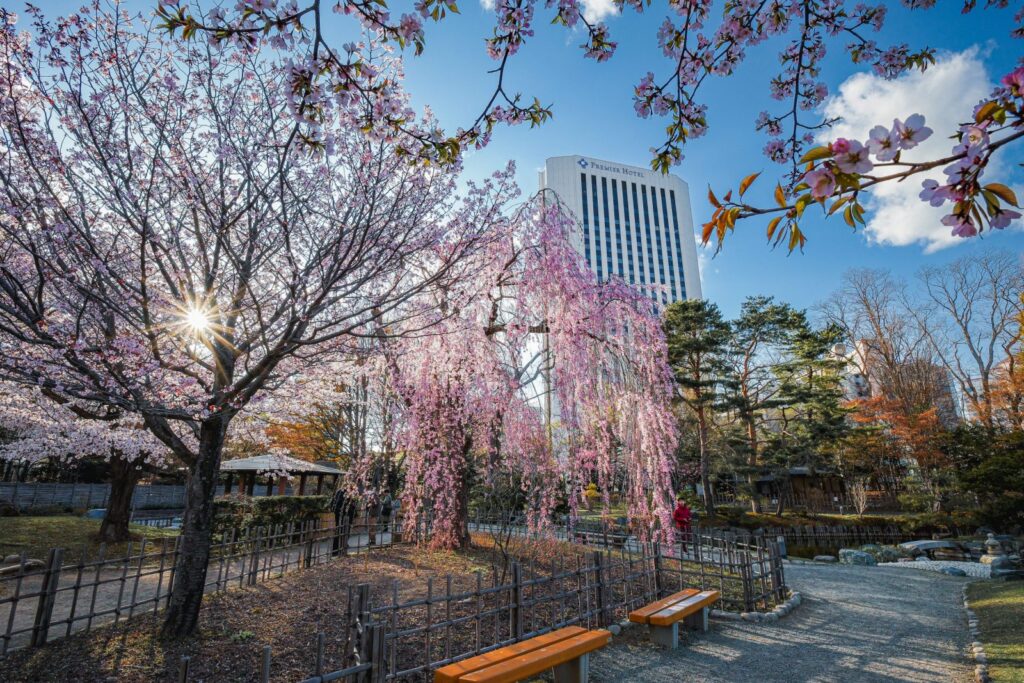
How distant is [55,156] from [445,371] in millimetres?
5502

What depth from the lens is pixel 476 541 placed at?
10.5m

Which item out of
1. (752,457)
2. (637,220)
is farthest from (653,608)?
(637,220)

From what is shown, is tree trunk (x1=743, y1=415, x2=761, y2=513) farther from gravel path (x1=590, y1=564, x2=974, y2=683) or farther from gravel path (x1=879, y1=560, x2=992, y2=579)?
gravel path (x1=590, y1=564, x2=974, y2=683)

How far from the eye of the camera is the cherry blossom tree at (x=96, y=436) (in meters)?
10.1

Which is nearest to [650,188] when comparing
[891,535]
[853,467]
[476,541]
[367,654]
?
[853,467]

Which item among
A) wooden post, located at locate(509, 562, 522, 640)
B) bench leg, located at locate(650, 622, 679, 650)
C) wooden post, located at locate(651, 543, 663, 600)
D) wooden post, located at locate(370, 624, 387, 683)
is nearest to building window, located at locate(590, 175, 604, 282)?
wooden post, located at locate(651, 543, 663, 600)

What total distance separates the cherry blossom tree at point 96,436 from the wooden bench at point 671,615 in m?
9.76

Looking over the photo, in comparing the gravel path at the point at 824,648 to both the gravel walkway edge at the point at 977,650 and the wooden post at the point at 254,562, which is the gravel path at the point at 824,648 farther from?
the wooden post at the point at 254,562

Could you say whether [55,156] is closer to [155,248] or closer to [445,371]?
[155,248]

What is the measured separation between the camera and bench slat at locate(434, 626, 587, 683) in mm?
3477

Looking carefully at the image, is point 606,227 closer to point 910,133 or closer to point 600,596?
point 600,596

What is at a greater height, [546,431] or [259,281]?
[259,281]

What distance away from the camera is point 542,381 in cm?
861

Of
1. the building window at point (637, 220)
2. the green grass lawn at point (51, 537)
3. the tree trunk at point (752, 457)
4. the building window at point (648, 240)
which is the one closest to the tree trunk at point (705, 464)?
the tree trunk at point (752, 457)
